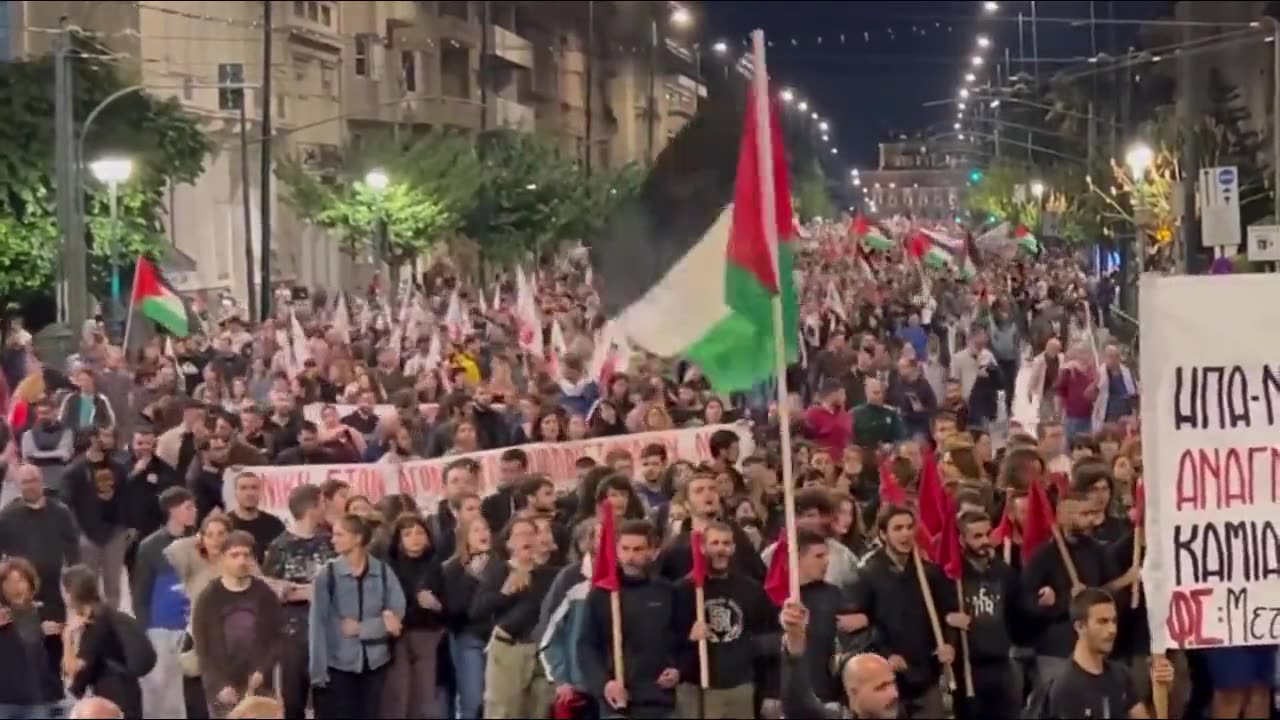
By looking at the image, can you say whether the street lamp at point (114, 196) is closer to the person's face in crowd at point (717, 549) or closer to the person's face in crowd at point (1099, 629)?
the person's face in crowd at point (717, 549)

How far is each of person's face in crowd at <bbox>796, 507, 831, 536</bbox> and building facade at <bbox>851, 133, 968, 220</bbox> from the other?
9753 centimetres

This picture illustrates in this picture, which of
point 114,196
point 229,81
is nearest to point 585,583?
point 114,196

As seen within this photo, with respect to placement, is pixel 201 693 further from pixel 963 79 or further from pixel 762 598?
pixel 963 79

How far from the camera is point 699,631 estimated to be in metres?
9.47

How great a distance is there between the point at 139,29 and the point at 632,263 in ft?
137

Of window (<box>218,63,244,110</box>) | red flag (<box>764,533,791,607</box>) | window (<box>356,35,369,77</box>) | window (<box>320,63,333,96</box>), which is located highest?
window (<box>356,35,369,77</box>)

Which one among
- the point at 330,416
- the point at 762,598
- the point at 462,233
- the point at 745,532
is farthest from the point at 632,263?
the point at 462,233

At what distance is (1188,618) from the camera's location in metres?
8.76

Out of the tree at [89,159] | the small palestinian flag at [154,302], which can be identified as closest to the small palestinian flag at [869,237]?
the tree at [89,159]

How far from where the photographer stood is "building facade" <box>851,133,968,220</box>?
124994 mm

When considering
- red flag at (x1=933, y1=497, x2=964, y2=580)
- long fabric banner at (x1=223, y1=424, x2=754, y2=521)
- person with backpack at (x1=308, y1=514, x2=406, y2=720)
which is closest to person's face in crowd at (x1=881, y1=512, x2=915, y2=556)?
red flag at (x1=933, y1=497, x2=964, y2=580)

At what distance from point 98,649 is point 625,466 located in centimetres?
415

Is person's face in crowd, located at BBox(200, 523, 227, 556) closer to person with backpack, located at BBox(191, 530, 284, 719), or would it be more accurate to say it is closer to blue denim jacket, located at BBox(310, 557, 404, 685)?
person with backpack, located at BBox(191, 530, 284, 719)

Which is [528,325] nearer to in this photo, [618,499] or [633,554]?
[618,499]
